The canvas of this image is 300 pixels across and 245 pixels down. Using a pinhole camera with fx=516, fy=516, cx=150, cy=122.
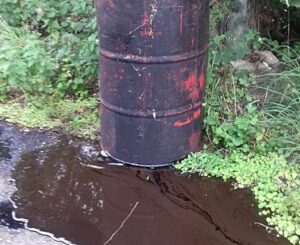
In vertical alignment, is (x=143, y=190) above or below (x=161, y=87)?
below

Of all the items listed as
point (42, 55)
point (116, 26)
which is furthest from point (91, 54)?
point (116, 26)

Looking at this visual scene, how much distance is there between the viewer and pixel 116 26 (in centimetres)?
338

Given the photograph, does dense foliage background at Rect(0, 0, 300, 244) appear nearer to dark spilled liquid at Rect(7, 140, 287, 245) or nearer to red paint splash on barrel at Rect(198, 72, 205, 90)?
dark spilled liquid at Rect(7, 140, 287, 245)

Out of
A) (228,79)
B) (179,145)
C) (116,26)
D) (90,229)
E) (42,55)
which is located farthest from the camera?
(42,55)

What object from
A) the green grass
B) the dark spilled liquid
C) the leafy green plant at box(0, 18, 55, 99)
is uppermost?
the leafy green plant at box(0, 18, 55, 99)

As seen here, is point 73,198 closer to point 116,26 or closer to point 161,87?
point 161,87

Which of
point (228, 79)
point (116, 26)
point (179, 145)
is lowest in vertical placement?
point (179, 145)

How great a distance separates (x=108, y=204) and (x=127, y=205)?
13 cm

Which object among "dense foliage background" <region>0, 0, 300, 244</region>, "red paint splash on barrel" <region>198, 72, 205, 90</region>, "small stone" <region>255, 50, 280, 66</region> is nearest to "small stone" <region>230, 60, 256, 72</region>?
"dense foliage background" <region>0, 0, 300, 244</region>

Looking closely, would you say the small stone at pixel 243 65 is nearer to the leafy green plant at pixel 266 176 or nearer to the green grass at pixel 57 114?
the leafy green plant at pixel 266 176

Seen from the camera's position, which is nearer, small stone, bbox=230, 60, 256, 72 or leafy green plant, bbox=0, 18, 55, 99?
small stone, bbox=230, 60, 256, 72

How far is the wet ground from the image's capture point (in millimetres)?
3107

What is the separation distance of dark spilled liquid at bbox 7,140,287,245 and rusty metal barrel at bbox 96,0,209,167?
0.22 metres

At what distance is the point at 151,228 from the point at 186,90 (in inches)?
39.2
